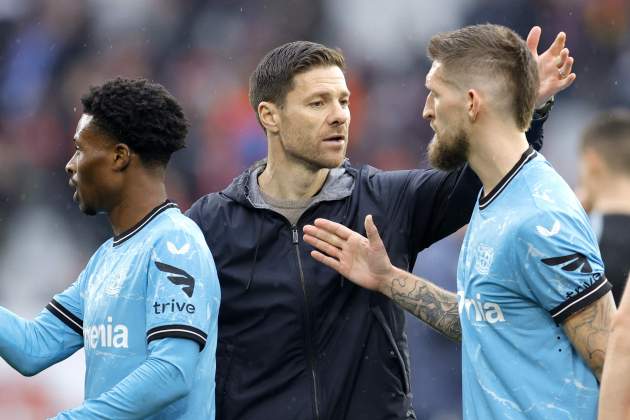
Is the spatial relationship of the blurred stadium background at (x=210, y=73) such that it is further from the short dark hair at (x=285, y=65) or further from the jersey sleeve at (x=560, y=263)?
the jersey sleeve at (x=560, y=263)

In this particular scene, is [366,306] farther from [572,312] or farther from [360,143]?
[360,143]

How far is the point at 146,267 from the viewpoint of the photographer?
3910mm

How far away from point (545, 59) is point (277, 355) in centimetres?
151

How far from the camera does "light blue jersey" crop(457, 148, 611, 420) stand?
11.7 feet

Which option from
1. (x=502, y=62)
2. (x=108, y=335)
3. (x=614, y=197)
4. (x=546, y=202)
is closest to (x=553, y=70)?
(x=502, y=62)

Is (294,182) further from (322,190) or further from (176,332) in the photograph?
(176,332)

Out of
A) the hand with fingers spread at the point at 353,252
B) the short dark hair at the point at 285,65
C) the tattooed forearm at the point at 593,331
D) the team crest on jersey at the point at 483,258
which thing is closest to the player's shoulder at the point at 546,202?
the team crest on jersey at the point at 483,258

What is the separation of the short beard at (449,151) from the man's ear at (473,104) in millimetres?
67

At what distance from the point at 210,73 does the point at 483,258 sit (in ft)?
23.3

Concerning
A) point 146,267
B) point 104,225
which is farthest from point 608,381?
point 104,225

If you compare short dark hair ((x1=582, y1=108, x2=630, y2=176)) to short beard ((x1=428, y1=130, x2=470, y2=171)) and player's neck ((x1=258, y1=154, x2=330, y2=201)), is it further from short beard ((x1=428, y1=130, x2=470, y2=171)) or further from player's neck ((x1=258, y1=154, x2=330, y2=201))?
short beard ((x1=428, y1=130, x2=470, y2=171))

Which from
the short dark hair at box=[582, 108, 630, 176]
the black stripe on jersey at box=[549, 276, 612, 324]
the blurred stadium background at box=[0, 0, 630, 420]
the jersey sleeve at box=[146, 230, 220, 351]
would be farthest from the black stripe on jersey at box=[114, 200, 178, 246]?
the blurred stadium background at box=[0, 0, 630, 420]

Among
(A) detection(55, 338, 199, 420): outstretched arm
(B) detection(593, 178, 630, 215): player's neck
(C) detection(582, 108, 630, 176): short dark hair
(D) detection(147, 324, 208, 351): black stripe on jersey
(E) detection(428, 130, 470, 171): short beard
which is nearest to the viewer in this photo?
(A) detection(55, 338, 199, 420): outstretched arm

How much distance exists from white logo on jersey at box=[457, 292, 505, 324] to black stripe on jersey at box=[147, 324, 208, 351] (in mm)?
862
